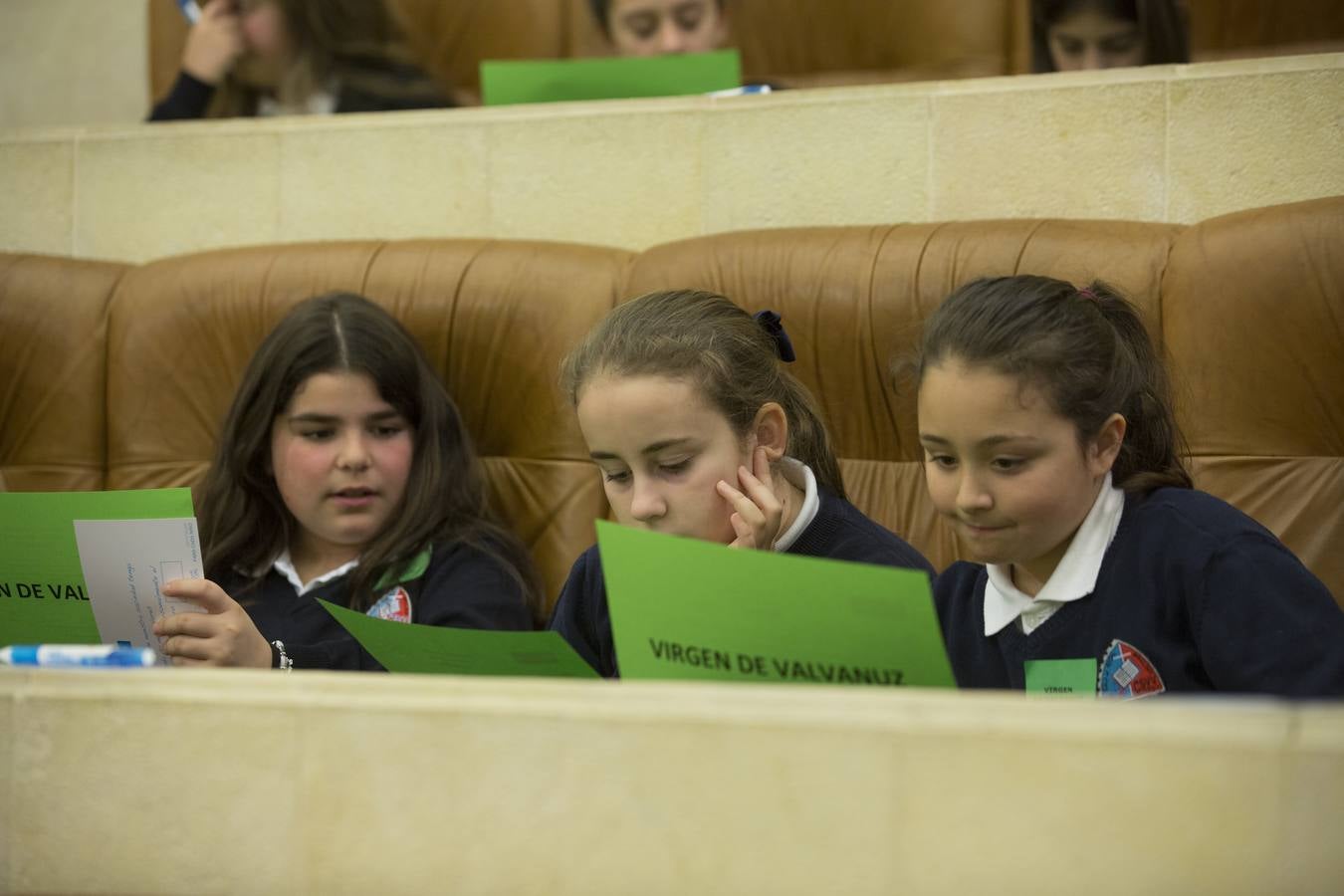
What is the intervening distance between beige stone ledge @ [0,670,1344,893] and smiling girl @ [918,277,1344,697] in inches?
16.6

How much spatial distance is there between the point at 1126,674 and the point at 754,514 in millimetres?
384

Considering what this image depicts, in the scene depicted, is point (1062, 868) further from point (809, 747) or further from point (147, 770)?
point (147, 770)

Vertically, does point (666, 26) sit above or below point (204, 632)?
above

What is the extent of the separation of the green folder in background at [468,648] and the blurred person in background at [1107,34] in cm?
169

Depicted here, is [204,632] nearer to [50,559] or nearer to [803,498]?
[50,559]

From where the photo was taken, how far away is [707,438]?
166 cm

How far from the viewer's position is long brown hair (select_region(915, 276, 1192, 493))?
1.48m

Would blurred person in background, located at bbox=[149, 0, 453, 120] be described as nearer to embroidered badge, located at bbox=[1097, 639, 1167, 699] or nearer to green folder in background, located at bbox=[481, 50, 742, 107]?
green folder in background, located at bbox=[481, 50, 742, 107]

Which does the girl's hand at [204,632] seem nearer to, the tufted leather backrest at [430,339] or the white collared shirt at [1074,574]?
the tufted leather backrest at [430,339]

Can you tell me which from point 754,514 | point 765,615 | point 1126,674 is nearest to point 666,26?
point 754,514

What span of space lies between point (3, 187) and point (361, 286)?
0.90m

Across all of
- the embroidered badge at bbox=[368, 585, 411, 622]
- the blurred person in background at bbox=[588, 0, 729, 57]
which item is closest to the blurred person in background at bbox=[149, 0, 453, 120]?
the blurred person in background at bbox=[588, 0, 729, 57]

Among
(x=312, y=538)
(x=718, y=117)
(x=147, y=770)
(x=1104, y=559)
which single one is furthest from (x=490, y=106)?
(x=147, y=770)

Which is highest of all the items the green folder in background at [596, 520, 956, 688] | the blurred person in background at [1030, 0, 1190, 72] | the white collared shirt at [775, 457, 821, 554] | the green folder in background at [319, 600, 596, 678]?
the blurred person in background at [1030, 0, 1190, 72]
